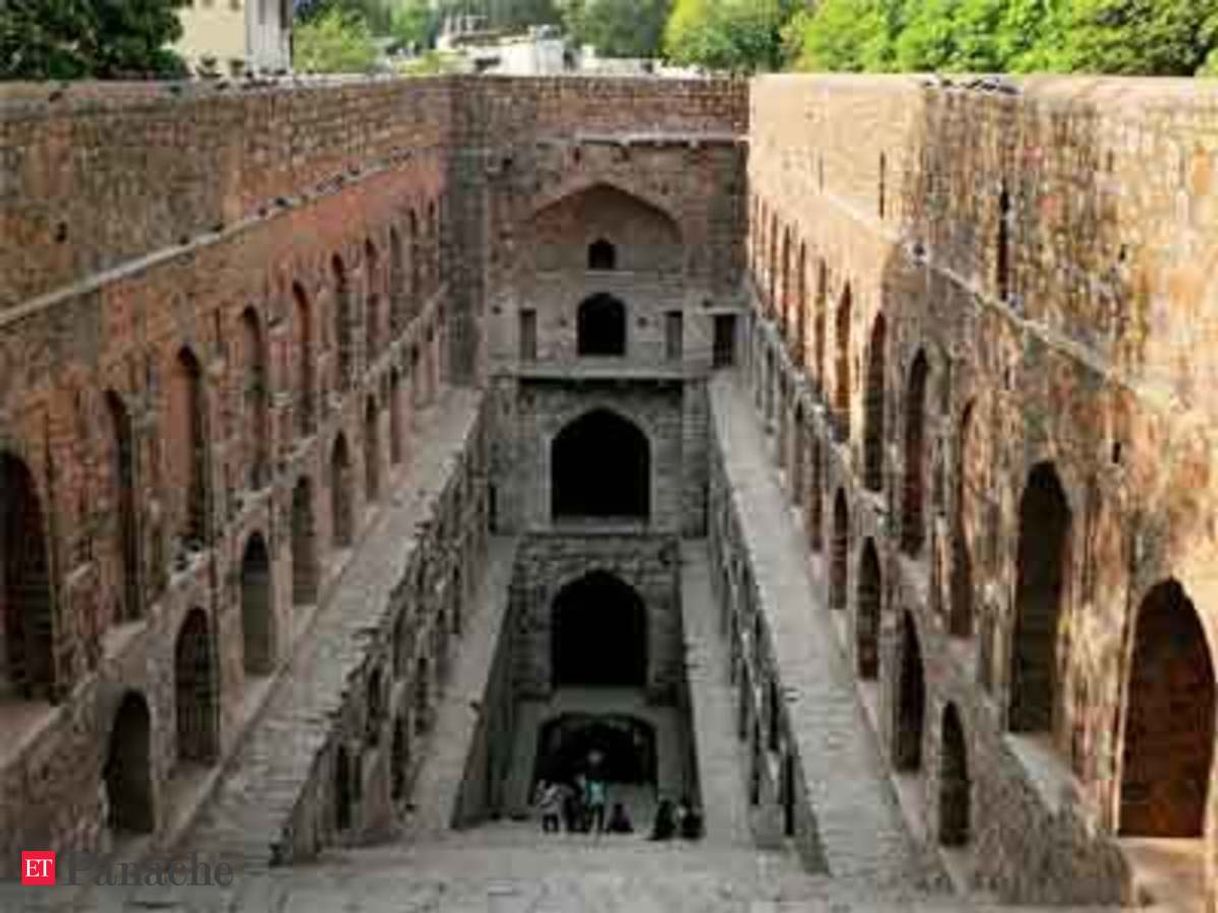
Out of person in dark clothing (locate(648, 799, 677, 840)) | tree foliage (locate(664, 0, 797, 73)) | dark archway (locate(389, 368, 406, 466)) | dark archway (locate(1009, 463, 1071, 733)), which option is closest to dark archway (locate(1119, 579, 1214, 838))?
dark archway (locate(1009, 463, 1071, 733))

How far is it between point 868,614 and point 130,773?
6.04 metres

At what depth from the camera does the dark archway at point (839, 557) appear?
1617 centimetres

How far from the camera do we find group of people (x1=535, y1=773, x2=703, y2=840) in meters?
21.8

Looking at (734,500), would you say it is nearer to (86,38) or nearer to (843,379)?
(843,379)

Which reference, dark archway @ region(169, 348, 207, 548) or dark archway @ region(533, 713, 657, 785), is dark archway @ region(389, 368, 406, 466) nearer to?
dark archway @ region(533, 713, 657, 785)

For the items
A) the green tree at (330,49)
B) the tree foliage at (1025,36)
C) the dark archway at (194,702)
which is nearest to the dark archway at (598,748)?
the tree foliage at (1025,36)

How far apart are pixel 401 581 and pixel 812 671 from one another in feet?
14.9

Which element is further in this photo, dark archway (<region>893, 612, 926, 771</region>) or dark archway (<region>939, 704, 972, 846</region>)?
dark archway (<region>893, 612, 926, 771</region>)

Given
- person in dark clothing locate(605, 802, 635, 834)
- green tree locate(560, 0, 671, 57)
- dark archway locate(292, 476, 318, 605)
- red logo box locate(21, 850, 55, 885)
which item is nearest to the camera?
red logo box locate(21, 850, 55, 885)

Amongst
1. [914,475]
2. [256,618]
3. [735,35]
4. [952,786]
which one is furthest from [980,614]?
[735,35]

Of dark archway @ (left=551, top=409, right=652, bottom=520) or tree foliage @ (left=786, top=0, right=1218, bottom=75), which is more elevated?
tree foliage @ (left=786, top=0, right=1218, bottom=75)

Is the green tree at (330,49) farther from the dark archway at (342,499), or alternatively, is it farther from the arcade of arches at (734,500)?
the dark archway at (342,499)

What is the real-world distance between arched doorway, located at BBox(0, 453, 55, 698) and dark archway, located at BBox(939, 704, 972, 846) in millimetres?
5350

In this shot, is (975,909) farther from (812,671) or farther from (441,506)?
(441,506)
